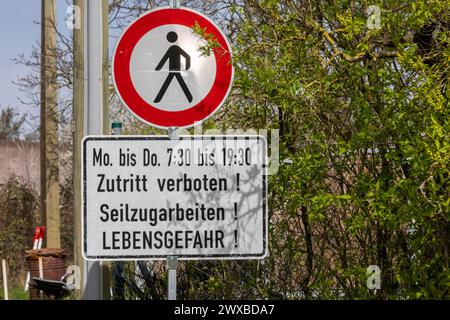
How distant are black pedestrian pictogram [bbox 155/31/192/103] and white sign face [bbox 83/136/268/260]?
28 centimetres

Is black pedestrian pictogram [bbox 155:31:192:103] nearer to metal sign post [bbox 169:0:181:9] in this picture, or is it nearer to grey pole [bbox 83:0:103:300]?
metal sign post [bbox 169:0:181:9]

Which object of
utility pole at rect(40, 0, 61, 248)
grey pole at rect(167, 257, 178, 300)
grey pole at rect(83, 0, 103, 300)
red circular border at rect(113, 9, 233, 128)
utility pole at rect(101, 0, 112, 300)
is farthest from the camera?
utility pole at rect(40, 0, 61, 248)

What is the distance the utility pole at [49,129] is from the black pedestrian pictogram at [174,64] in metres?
17.4

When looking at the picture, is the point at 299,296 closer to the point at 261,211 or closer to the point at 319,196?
the point at 319,196

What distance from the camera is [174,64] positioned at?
19.4ft

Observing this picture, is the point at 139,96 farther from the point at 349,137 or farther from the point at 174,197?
the point at 349,137

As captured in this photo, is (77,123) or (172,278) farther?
(77,123)

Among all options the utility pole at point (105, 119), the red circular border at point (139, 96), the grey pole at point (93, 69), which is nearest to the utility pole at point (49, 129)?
the utility pole at point (105, 119)

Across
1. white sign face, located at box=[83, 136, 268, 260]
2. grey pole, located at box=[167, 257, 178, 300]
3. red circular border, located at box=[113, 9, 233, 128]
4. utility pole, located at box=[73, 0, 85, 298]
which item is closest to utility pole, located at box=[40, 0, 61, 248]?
utility pole, located at box=[73, 0, 85, 298]

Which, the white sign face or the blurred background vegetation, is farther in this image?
the blurred background vegetation

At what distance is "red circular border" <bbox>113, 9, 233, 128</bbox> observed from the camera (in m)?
5.86

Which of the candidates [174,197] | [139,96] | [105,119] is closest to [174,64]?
[139,96]

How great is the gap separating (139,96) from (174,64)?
264mm

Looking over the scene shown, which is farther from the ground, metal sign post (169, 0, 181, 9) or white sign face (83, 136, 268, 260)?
metal sign post (169, 0, 181, 9)
